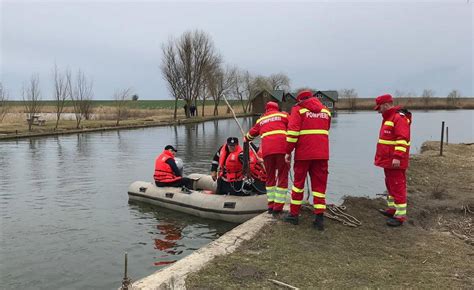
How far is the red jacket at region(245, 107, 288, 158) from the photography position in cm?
687

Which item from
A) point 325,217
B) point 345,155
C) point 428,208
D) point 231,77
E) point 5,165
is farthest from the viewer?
point 231,77

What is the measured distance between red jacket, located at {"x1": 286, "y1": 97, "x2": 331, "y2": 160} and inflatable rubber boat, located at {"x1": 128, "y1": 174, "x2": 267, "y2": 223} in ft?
8.74

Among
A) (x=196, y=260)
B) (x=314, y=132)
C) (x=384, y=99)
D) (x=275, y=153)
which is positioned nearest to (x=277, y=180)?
(x=275, y=153)

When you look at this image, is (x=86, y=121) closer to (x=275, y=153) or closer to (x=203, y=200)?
(x=203, y=200)

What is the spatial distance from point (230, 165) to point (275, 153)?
87.7 inches

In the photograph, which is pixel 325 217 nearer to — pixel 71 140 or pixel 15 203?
pixel 15 203

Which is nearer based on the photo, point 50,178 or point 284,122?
point 284,122

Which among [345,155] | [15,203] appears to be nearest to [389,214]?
[15,203]

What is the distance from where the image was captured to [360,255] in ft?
17.6

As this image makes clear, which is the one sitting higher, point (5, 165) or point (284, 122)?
point (284, 122)

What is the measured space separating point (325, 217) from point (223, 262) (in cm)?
250

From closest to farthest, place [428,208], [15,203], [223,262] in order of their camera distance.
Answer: [223,262] < [428,208] < [15,203]

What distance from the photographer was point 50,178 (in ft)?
47.5

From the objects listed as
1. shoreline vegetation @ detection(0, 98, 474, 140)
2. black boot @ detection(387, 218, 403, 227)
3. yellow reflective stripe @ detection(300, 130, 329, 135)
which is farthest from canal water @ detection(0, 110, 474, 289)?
shoreline vegetation @ detection(0, 98, 474, 140)
